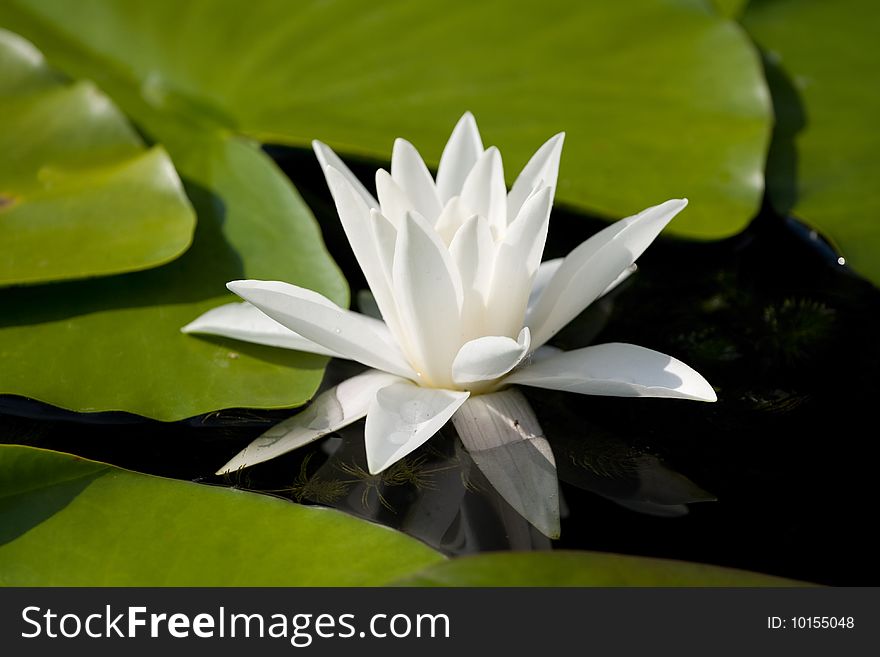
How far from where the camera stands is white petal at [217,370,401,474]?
1313mm

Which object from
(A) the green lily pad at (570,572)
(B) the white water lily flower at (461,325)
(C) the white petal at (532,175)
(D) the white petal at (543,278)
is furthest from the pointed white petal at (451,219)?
(A) the green lily pad at (570,572)

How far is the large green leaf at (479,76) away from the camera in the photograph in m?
1.85

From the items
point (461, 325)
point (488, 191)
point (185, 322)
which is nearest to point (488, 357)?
point (461, 325)

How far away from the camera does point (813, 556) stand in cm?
119

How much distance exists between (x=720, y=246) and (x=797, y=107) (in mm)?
487

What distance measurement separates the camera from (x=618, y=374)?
51.1 inches

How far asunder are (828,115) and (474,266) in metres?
1.26

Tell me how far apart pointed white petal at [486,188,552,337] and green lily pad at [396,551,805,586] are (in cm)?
48

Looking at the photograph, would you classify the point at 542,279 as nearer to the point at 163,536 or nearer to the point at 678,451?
the point at 678,451

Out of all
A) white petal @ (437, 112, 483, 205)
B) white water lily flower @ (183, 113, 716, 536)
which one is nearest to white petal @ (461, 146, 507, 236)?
white water lily flower @ (183, 113, 716, 536)

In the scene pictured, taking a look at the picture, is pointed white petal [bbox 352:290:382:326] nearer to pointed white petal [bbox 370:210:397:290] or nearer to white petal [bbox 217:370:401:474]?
white petal [bbox 217:370:401:474]

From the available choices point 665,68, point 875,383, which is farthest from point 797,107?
point 875,383
